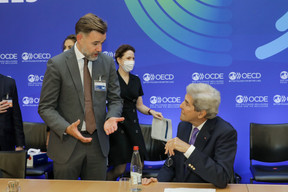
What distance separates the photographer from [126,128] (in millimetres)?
4582

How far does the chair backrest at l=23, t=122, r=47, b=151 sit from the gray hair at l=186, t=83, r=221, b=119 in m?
2.74

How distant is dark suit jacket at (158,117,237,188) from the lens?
8.45 feet

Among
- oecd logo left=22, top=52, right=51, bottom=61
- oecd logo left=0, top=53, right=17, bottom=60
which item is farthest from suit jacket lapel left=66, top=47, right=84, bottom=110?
oecd logo left=0, top=53, right=17, bottom=60

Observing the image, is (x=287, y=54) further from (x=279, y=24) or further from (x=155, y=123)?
(x=155, y=123)

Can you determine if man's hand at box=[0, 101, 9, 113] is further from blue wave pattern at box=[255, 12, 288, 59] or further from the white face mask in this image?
blue wave pattern at box=[255, 12, 288, 59]

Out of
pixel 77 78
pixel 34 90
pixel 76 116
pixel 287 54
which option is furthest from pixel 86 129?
pixel 287 54

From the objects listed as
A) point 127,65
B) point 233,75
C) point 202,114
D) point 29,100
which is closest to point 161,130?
point 127,65

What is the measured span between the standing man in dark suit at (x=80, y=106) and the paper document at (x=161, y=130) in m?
1.28

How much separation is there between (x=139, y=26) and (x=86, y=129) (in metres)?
2.70

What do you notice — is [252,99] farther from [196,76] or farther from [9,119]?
[9,119]

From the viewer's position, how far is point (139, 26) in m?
5.54

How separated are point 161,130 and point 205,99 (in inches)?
68.2

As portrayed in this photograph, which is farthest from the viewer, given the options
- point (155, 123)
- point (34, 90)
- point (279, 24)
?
point (34, 90)

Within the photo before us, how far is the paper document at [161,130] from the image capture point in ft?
14.6
